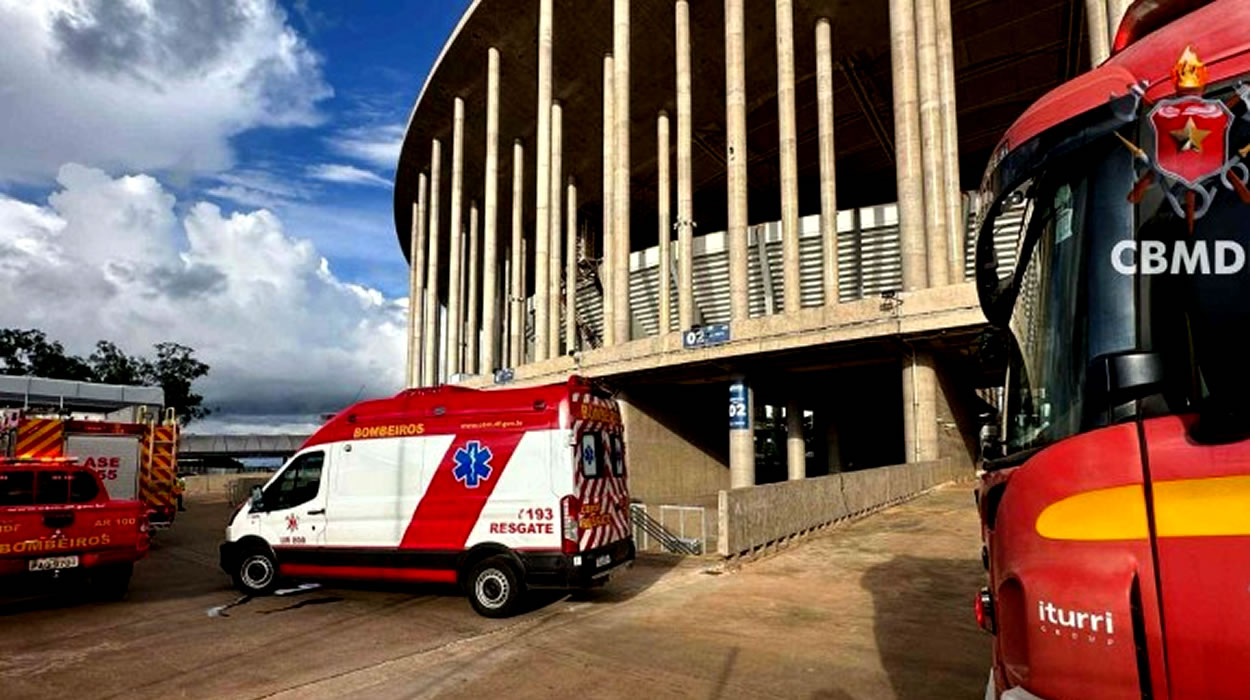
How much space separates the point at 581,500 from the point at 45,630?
230 inches

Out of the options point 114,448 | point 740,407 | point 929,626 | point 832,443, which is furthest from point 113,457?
point 832,443

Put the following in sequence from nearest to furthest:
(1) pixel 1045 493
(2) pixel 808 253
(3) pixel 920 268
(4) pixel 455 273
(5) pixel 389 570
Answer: (1) pixel 1045 493
(5) pixel 389 570
(3) pixel 920 268
(2) pixel 808 253
(4) pixel 455 273

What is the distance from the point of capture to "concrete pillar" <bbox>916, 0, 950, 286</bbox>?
25.1 metres

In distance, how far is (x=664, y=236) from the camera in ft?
116

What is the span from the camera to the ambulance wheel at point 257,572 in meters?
10.1

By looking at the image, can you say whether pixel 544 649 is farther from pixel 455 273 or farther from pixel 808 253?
pixel 455 273

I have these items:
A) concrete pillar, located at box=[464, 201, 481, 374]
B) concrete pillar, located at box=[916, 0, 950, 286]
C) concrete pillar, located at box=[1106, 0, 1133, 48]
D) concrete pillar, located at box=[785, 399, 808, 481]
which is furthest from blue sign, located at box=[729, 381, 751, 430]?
concrete pillar, located at box=[464, 201, 481, 374]

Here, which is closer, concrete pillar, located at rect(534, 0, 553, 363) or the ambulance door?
the ambulance door

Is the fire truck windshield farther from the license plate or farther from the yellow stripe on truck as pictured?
the license plate

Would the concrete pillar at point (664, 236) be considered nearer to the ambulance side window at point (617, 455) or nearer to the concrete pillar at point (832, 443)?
the concrete pillar at point (832, 443)

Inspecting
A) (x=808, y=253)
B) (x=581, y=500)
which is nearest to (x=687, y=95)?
(x=808, y=253)

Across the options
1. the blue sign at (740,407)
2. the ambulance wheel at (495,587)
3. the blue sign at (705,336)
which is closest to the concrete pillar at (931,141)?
the blue sign at (705,336)

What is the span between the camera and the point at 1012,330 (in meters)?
3.13

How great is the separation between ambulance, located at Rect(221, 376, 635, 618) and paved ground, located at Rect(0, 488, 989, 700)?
47 centimetres
